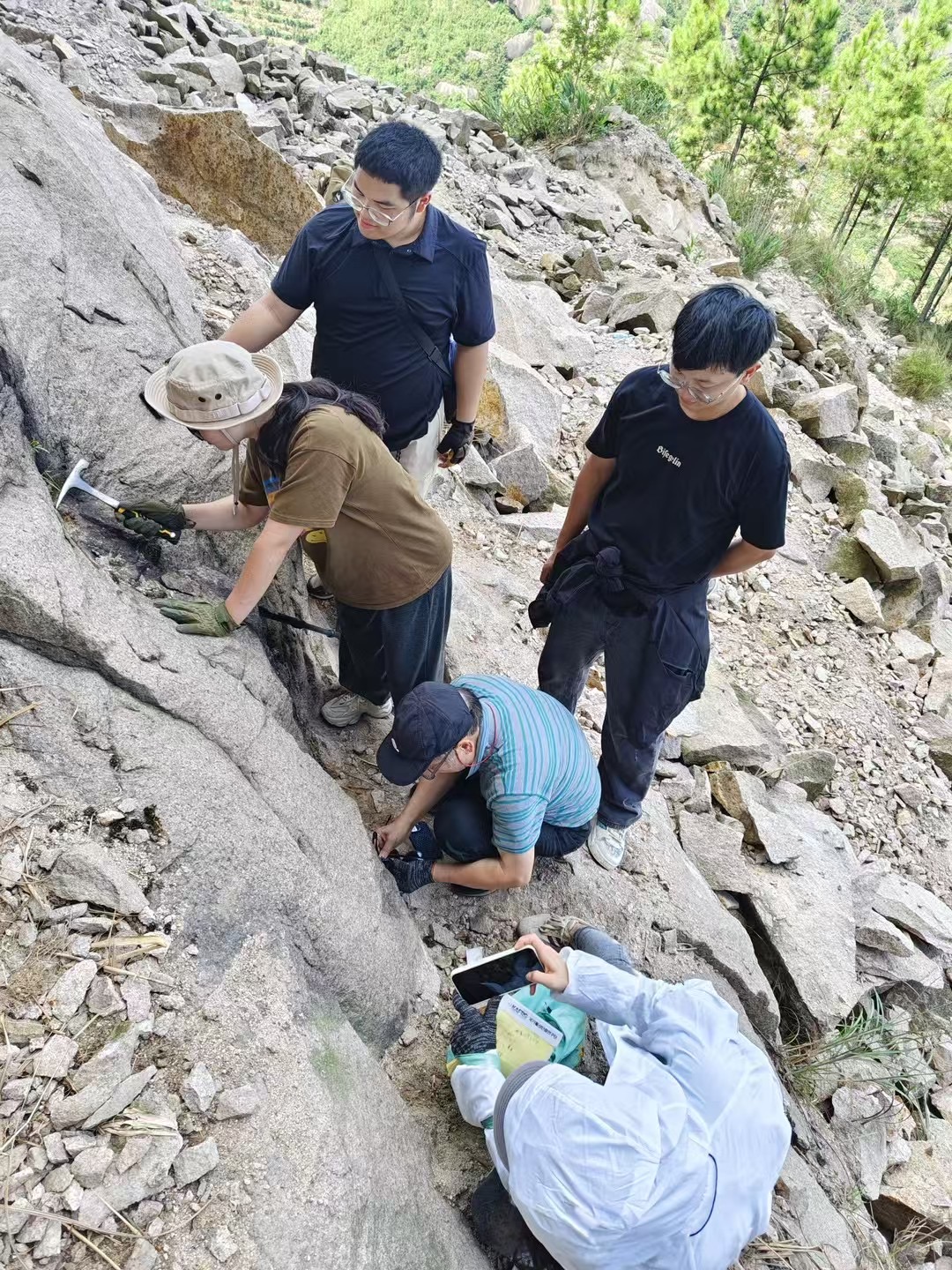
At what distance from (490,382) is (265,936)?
4.71 metres

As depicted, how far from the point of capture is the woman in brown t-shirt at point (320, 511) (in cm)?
223

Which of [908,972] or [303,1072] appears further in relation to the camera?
[908,972]

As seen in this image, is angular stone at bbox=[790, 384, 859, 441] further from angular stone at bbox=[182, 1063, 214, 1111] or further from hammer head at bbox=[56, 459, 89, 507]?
angular stone at bbox=[182, 1063, 214, 1111]

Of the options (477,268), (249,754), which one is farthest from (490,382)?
(249,754)

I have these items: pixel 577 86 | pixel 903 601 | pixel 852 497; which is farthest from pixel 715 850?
pixel 577 86

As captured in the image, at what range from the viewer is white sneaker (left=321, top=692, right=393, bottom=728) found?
3305 millimetres

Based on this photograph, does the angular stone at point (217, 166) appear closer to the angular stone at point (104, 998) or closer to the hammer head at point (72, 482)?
the hammer head at point (72, 482)

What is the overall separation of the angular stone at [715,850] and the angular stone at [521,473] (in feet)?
8.68

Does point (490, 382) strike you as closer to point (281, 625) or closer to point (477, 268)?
point (477, 268)

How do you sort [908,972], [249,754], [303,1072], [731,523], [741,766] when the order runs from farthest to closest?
[741,766] < [908,972] < [731,523] < [249,754] < [303,1072]

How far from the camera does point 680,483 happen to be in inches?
111

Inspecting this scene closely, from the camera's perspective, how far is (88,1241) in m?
1.50

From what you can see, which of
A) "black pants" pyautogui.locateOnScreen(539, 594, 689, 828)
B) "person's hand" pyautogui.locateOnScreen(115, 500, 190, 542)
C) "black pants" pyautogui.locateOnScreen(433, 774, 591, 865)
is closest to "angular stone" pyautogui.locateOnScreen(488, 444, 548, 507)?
"black pants" pyautogui.locateOnScreen(539, 594, 689, 828)

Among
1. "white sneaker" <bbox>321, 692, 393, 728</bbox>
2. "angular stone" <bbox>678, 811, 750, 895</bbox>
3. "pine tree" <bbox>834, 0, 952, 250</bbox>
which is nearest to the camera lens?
"white sneaker" <bbox>321, 692, 393, 728</bbox>
